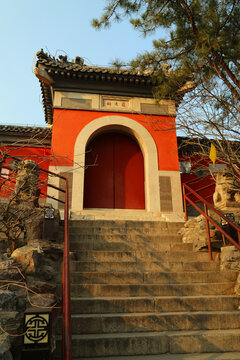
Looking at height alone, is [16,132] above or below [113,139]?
above

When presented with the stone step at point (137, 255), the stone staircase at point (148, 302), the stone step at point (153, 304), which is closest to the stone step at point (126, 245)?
the stone staircase at point (148, 302)

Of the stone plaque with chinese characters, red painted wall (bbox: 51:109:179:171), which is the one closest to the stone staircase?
red painted wall (bbox: 51:109:179:171)

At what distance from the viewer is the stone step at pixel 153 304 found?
3604 millimetres

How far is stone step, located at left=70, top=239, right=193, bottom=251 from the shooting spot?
5383 mm

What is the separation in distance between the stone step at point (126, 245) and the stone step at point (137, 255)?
0.84ft

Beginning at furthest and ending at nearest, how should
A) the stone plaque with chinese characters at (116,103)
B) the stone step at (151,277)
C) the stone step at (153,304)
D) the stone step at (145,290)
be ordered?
the stone plaque with chinese characters at (116,103)
the stone step at (151,277)
the stone step at (145,290)
the stone step at (153,304)

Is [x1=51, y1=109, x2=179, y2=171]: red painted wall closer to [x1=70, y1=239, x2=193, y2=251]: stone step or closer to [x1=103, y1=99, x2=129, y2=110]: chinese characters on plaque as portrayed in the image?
[x1=103, y1=99, x2=129, y2=110]: chinese characters on plaque

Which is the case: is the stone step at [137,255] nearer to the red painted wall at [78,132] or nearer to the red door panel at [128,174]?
the red door panel at [128,174]

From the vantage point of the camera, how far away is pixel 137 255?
5.14 metres

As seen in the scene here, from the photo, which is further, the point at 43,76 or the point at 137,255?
the point at 43,76

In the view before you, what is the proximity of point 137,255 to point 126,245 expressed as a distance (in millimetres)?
384

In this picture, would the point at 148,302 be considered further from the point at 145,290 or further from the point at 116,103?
the point at 116,103

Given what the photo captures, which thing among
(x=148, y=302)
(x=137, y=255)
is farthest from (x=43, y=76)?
(x=148, y=302)

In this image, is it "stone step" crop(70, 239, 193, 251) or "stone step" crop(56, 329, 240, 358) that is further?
"stone step" crop(70, 239, 193, 251)
